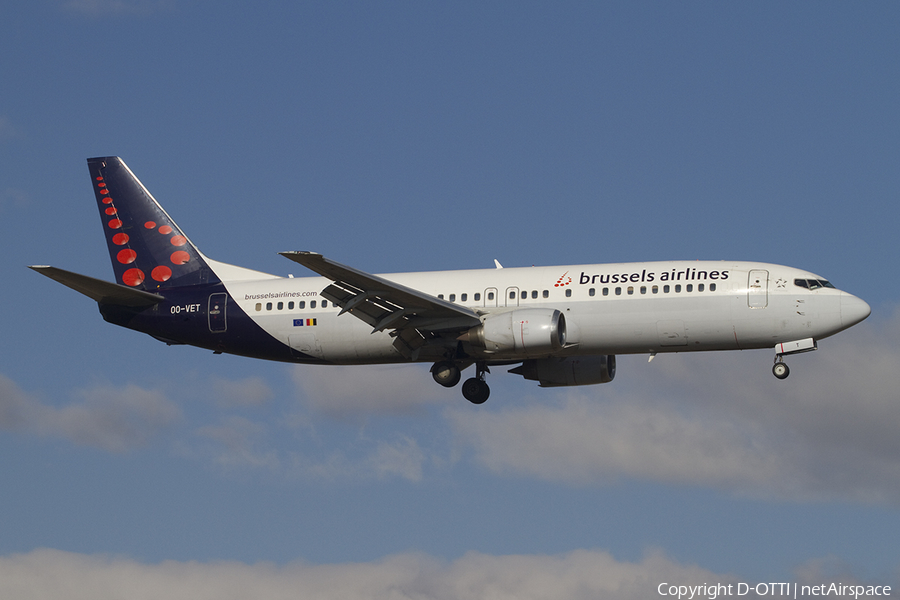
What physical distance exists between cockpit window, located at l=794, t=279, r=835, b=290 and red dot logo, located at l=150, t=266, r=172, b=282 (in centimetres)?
2415

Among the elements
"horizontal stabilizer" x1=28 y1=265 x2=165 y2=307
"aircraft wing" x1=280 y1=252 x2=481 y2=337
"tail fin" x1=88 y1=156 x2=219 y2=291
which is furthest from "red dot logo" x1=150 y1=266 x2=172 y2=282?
"aircraft wing" x1=280 y1=252 x2=481 y2=337

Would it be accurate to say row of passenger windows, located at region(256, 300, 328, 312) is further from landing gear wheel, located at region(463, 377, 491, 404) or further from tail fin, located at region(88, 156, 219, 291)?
landing gear wheel, located at region(463, 377, 491, 404)

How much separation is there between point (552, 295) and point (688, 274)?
4799mm

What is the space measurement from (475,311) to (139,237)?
50.3 feet

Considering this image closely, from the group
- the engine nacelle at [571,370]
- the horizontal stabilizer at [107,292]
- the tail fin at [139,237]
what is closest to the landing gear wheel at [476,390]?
the engine nacelle at [571,370]

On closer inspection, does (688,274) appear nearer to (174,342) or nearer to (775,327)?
(775,327)

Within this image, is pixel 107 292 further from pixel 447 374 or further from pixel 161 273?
pixel 447 374

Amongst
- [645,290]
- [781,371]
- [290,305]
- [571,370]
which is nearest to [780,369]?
[781,371]

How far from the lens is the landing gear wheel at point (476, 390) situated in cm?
4456

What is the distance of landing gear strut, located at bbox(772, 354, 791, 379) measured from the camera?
39.6 metres

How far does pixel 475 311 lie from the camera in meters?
41.4

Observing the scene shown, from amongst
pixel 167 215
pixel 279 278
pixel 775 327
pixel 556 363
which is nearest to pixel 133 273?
pixel 167 215

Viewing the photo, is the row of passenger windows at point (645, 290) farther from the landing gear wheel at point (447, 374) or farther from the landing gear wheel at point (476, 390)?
the landing gear wheel at point (476, 390)

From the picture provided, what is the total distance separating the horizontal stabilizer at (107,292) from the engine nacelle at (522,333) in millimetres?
12982
